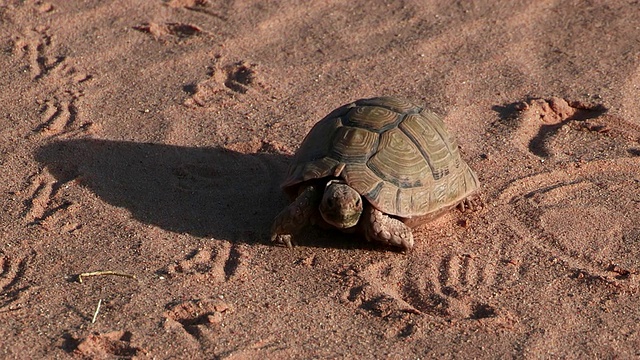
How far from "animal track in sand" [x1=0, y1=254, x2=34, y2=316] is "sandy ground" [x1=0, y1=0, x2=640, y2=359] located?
12 millimetres

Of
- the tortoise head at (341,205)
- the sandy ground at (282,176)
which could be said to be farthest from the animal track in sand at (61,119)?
the tortoise head at (341,205)

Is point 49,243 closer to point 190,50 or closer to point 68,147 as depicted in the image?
point 68,147

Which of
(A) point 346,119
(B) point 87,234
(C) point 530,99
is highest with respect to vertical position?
(A) point 346,119

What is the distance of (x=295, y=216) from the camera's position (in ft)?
16.5

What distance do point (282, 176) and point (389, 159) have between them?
1012 millimetres

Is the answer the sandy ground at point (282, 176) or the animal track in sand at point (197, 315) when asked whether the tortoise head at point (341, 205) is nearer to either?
the sandy ground at point (282, 176)

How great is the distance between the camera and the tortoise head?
4906 millimetres

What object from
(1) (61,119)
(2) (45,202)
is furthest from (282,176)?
(1) (61,119)

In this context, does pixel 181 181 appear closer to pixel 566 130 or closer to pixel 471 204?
pixel 471 204

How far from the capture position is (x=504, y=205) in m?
5.66

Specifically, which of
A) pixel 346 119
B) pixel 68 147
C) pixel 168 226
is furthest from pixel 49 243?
pixel 346 119

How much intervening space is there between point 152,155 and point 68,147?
0.59m

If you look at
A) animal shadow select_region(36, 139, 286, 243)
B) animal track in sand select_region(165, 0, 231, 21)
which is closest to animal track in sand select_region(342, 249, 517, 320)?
animal shadow select_region(36, 139, 286, 243)

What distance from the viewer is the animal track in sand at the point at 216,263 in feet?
15.9
